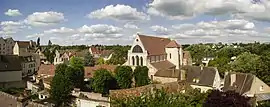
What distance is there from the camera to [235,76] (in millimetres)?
42219

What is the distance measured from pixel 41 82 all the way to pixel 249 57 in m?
38.0

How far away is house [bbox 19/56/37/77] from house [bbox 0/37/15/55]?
692 inches

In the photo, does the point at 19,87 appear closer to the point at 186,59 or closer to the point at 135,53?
the point at 135,53

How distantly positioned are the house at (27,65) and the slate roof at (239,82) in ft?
151

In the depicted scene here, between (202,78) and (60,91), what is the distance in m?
20.7

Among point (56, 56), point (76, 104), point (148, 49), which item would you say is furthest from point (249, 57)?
point (56, 56)

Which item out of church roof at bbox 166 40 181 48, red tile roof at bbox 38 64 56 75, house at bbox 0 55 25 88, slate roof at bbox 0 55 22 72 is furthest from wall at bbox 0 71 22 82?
church roof at bbox 166 40 181 48

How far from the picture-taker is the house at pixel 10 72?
171 feet

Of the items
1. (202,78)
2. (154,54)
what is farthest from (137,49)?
(202,78)

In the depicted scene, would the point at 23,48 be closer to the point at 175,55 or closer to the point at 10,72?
the point at 10,72

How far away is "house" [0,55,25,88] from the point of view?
5223 cm

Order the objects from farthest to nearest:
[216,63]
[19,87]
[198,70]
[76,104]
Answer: [216,63]
[19,87]
[198,70]
[76,104]

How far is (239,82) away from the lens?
136ft

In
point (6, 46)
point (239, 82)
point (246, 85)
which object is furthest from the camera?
point (6, 46)
